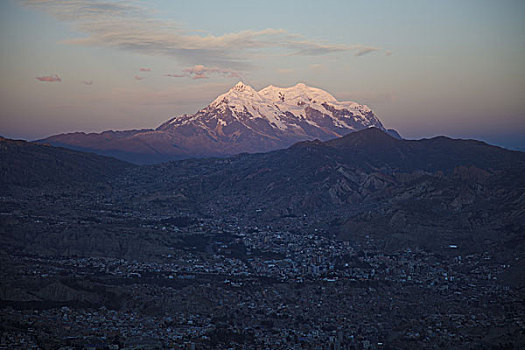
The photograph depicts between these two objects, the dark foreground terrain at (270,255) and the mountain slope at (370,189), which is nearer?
the dark foreground terrain at (270,255)

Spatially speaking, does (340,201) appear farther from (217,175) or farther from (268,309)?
(268,309)

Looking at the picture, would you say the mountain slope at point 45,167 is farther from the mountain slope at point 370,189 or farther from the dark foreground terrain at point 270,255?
the mountain slope at point 370,189

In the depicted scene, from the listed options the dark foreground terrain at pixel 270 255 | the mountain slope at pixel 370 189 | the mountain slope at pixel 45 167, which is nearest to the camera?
the dark foreground terrain at pixel 270 255

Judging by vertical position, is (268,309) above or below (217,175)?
below

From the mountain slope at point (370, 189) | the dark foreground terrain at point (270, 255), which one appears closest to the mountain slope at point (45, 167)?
the dark foreground terrain at point (270, 255)

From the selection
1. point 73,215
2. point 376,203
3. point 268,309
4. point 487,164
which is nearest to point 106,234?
point 73,215

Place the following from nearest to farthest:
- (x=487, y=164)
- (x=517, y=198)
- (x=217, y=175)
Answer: (x=517, y=198)
(x=487, y=164)
(x=217, y=175)

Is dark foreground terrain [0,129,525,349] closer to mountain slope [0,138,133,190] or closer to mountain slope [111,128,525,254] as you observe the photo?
mountain slope [111,128,525,254]

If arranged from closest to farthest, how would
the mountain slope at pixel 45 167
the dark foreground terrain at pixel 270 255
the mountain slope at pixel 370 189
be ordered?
the dark foreground terrain at pixel 270 255, the mountain slope at pixel 370 189, the mountain slope at pixel 45 167

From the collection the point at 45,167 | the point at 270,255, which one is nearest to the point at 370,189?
the point at 270,255
